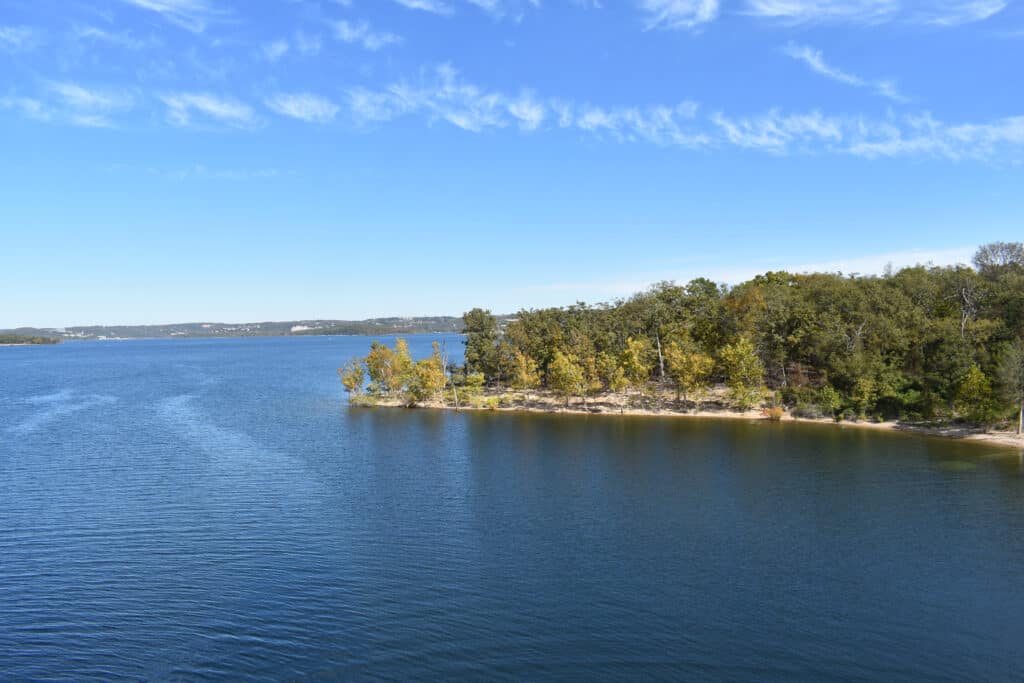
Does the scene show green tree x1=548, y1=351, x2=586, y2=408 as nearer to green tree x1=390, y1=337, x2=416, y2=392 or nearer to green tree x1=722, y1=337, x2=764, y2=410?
green tree x1=722, y1=337, x2=764, y2=410

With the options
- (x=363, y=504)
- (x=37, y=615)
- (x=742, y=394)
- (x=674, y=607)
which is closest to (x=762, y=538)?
(x=674, y=607)

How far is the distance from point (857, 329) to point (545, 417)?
38.3 meters

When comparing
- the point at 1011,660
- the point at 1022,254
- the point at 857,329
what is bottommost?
the point at 1011,660

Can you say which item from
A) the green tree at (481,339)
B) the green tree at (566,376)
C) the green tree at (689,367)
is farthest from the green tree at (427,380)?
the green tree at (689,367)

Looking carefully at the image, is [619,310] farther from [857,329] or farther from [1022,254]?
[1022,254]

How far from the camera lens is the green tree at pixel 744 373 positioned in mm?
79875

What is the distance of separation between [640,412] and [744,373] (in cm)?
1358

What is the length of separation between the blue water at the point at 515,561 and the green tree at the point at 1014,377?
22.4ft

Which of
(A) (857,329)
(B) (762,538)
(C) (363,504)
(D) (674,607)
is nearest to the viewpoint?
(D) (674,607)

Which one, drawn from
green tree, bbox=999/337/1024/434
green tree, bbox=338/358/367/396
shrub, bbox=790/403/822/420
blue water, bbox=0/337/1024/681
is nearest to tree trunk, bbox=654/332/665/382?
shrub, bbox=790/403/822/420

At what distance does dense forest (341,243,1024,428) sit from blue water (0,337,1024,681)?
10.7 metres

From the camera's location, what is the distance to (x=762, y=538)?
35.6m

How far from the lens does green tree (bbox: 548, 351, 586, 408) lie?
85750mm

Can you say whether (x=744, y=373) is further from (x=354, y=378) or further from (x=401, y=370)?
(x=354, y=378)
